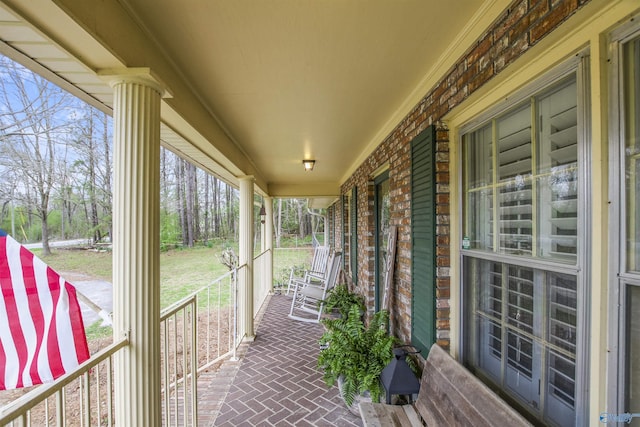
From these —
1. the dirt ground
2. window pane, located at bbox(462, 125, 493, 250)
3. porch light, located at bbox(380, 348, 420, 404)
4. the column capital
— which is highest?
the column capital

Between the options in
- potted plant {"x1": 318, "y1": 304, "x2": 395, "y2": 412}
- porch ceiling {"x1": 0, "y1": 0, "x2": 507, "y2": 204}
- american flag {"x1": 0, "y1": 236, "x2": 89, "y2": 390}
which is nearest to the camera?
porch ceiling {"x1": 0, "y1": 0, "x2": 507, "y2": 204}

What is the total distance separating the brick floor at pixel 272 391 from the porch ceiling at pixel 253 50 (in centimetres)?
216

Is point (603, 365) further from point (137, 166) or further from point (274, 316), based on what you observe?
point (274, 316)

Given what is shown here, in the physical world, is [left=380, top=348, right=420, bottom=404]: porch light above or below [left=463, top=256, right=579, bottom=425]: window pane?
below

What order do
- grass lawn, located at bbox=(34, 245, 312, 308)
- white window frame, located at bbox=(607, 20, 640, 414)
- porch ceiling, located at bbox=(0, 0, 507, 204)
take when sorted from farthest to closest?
1. grass lawn, located at bbox=(34, 245, 312, 308)
2. porch ceiling, located at bbox=(0, 0, 507, 204)
3. white window frame, located at bbox=(607, 20, 640, 414)

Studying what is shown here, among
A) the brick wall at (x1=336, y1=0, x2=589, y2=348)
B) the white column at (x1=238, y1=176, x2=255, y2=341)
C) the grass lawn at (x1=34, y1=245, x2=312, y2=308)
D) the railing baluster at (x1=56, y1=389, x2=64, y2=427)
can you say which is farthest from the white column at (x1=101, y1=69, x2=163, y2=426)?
the grass lawn at (x1=34, y1=245, x2=312, y2=308)

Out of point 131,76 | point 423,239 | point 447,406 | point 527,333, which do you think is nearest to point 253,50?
point 131,76

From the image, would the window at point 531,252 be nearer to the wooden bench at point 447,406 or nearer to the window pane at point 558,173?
the window pane at point 558,173

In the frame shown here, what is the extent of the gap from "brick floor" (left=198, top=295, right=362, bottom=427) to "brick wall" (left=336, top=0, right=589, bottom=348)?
0.87m

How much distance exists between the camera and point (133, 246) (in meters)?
1.34

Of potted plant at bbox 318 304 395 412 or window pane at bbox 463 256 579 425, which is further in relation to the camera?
potted plant at bbox 318 304 395 412

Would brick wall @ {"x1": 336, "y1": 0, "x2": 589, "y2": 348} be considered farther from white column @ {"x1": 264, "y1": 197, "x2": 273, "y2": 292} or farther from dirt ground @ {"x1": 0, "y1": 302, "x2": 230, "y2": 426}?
white column @ {"x1": 264, "y1": 197, "x2": 273, "y2": 292}

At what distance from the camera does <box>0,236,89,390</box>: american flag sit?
1.23 m

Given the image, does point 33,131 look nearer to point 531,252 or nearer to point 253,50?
point 253,50
